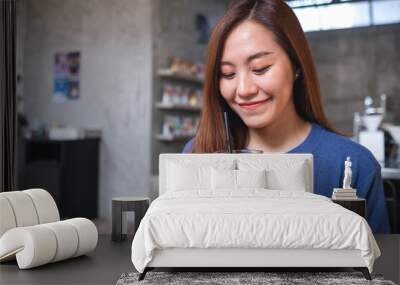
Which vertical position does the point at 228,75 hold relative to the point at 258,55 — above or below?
below

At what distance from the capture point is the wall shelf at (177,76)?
22.1 ft

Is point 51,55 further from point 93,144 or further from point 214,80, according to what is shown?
point 214,80

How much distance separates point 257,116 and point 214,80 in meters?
0.47

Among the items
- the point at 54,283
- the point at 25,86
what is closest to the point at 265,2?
the point at 54,283

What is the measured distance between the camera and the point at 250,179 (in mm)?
3936

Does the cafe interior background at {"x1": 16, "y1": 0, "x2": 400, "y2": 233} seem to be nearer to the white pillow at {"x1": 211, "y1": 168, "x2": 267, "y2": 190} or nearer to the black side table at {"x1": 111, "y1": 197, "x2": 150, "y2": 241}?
the black side table at {"x1": 111, "y1": 197, "x2": 150, "y2": 241}

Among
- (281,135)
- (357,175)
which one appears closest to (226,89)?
(281,135)

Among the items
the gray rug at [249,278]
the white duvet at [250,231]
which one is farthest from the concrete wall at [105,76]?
the white duvet at [250,231]

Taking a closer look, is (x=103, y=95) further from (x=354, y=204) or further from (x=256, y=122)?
(x=354, y=204)

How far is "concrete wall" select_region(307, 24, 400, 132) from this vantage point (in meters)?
9.36

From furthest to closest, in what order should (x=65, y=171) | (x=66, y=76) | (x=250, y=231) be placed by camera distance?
(x=66, y=76) → (x=65, y=171) → (x=250, y=231)

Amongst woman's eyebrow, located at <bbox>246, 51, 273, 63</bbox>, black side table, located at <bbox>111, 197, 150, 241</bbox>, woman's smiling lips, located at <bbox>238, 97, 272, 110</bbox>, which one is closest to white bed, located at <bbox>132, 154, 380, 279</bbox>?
black side table, located at <bbox>111, 197, 150, 241</bbox>

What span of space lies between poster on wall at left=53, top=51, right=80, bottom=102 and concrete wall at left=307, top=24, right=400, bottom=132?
4.42m

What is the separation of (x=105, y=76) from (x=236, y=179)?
137 inches
